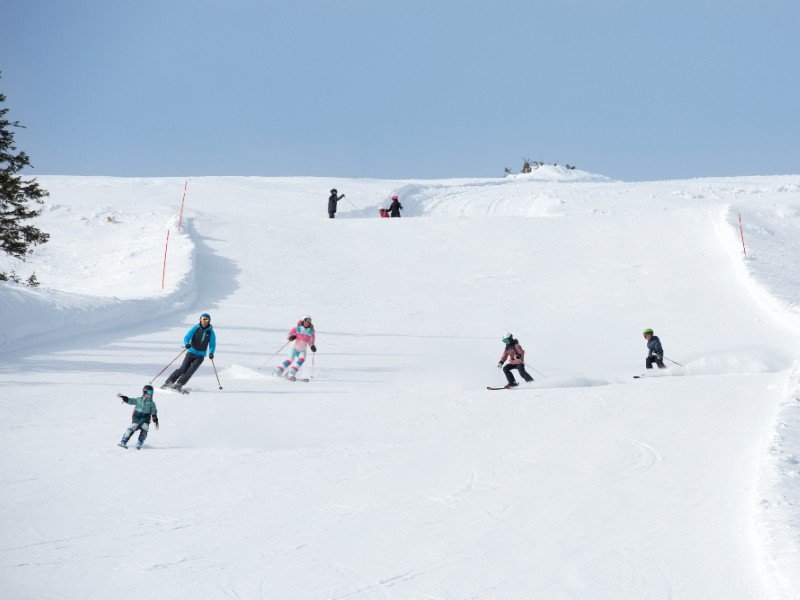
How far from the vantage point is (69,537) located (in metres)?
6.66

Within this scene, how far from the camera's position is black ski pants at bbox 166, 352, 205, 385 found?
508 inches

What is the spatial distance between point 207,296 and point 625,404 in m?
13.4

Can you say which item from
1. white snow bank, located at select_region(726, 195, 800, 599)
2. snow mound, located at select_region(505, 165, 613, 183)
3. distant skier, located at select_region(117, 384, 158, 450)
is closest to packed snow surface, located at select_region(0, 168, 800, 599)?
white snow bank, located at select_region(726, 195, 800, 599)

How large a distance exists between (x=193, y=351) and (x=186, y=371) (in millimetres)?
416

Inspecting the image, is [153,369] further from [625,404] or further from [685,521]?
[685,521]

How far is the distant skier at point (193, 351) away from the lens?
1293 cm

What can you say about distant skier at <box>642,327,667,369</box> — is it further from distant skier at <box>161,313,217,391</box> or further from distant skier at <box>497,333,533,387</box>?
distant skier at <box>161,313,217,391</box>

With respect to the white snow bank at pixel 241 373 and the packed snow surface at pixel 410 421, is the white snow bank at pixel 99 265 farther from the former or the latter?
the white snow bank at pixel 241 373

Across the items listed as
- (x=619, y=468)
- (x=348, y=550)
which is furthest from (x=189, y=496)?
(x=619, y=468)

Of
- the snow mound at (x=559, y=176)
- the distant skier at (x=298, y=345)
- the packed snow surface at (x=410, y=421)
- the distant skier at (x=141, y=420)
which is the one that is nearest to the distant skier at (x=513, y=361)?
the packed snow surface at (x=410, y=421)

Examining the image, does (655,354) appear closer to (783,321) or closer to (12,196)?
(783,321)

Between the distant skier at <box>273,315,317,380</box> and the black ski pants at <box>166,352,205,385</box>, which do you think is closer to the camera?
the black ski pants at <box>166,352,205,385</box>

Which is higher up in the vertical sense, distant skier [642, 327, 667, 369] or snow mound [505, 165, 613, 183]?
snow mound [505, 165, 613, 183]

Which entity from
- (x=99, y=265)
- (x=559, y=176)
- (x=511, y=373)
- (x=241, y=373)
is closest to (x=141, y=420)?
(x=241, y=373)
